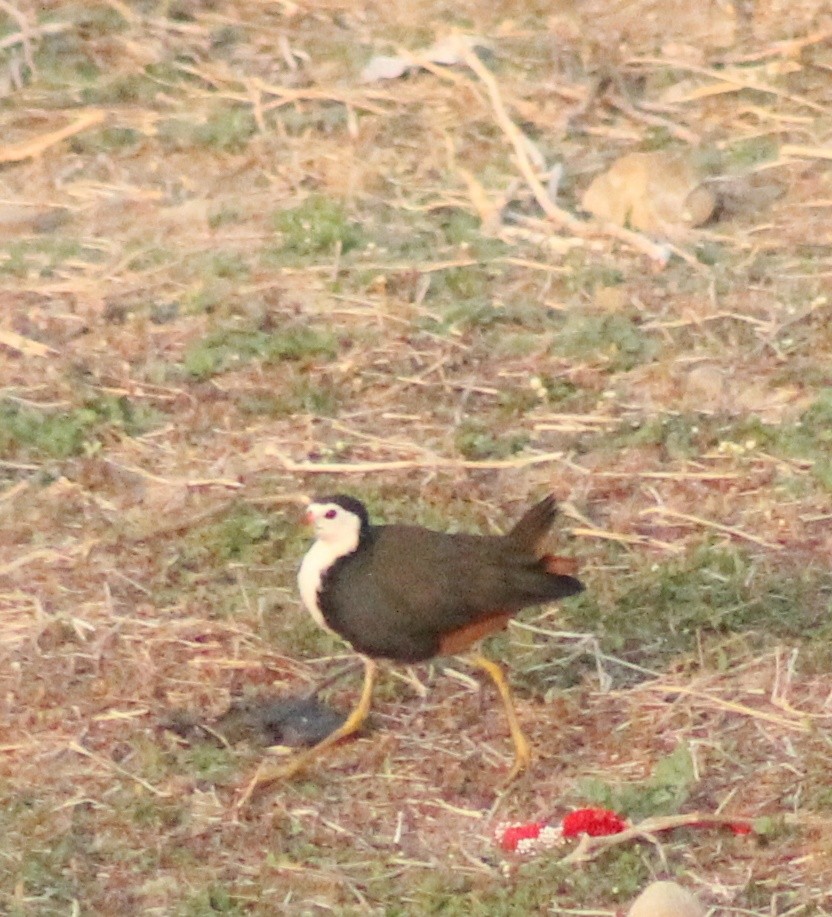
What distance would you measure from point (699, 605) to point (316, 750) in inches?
44.3

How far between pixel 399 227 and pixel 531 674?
8.48 ft

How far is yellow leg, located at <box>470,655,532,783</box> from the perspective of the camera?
4230 mm

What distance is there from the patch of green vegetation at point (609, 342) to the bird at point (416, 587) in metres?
1.52

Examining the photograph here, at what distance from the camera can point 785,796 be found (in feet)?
13.4

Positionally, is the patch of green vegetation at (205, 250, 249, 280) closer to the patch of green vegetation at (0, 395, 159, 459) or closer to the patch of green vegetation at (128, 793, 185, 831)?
the patch of green vegetation at (0, 395, 159, 459)

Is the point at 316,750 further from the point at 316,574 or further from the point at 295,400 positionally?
the point at 295,400

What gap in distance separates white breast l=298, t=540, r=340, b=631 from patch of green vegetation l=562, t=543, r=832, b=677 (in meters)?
0.77

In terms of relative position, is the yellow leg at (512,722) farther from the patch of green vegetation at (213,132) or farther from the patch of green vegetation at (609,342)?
the patch of green vegetation at (213,132)

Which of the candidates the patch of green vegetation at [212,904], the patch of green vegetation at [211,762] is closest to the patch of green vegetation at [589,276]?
the patch of green vegetation at [211,762]

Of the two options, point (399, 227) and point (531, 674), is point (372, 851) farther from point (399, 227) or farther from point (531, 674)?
point (399, 227)

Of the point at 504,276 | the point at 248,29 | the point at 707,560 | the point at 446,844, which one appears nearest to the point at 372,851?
the point at 446,844

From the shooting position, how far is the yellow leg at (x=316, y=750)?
164 inches

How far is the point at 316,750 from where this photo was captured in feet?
14.0

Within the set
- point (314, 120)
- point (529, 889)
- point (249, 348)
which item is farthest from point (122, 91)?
point (529, 889)
